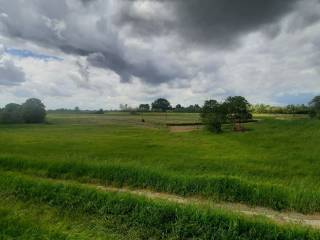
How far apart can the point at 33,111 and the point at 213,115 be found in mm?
52165

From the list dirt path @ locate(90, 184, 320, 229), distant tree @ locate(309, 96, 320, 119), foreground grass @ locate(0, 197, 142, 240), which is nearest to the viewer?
foreground grass @ locate(0, 197, 142, 240)

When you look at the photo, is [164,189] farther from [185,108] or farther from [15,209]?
[185,108]

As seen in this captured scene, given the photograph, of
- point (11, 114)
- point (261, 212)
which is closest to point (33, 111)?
point (11, 114)

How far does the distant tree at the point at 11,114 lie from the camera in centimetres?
7396

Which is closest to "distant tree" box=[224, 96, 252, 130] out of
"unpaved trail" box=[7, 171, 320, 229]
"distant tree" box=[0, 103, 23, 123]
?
"unpaved trail" box=[7, 171, 320, 229]

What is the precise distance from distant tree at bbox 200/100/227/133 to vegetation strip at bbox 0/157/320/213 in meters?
34.5

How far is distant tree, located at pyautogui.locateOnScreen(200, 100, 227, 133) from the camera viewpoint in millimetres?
47000

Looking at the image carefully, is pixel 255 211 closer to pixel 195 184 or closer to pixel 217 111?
pixel 195 184

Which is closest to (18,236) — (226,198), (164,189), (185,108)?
(164,189)

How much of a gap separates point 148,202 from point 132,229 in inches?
50.9

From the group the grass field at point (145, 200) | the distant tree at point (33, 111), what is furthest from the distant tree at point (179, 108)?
the grass field at point (145, 200)

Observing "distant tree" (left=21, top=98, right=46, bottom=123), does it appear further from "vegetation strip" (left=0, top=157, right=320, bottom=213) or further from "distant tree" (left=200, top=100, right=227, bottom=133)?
"vegetation strip" (left=0, top=157, right=320, bottom=213)

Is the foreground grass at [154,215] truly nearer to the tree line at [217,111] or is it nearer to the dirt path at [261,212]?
the dirt path at [261,212]

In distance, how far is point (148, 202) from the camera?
9.46 meters
